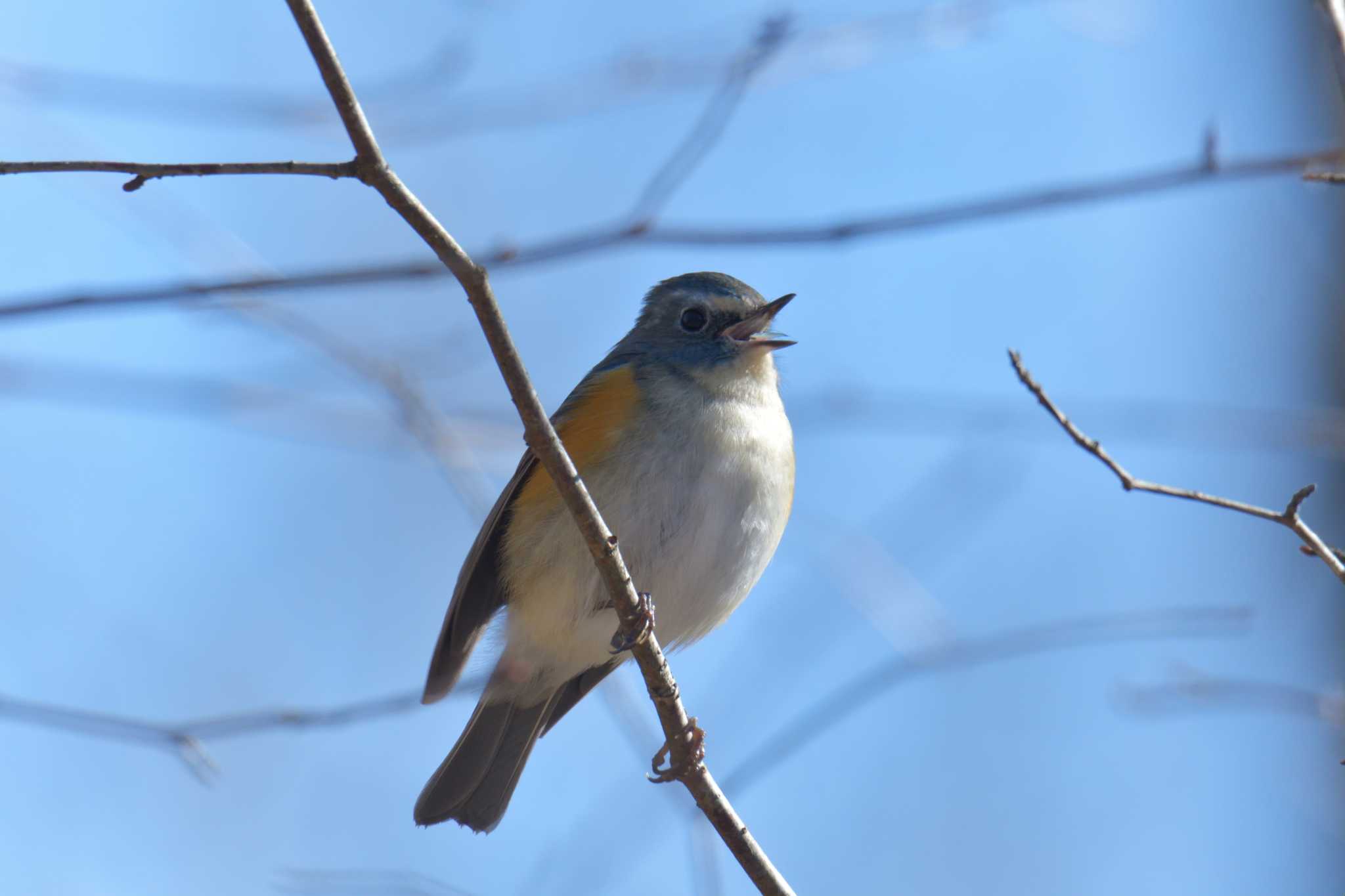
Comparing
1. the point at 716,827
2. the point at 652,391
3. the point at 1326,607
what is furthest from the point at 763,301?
the point at 1326,607

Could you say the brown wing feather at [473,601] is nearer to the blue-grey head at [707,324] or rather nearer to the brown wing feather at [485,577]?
the brown wing feather at [485,577]

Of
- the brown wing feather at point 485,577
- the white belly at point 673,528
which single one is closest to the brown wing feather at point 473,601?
the brown wing feather at point 485,577

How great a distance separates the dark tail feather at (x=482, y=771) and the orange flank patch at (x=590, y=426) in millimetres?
811

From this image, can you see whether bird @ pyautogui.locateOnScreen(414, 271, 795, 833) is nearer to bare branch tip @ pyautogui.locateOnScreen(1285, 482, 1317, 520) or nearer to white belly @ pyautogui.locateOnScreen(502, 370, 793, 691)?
white belly @ pyautogui.locateOnScreen(502, 370, 793, 691)

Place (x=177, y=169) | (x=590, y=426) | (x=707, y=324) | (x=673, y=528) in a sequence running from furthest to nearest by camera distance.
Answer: (x=707, y=324)
(x=590, y=426)
(x=673, y=528)
(x=177, y=169)

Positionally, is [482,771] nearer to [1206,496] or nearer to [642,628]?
[642,628]

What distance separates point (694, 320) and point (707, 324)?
7 cm

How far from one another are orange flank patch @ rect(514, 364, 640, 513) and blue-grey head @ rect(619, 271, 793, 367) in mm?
212

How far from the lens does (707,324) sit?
4801 millimetres

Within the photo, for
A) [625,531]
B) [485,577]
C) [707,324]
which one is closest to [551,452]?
Result: [625,531]

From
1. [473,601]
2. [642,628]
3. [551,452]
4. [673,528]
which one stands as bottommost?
[473,601]

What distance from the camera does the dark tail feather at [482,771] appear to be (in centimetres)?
459

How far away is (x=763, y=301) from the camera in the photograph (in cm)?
505

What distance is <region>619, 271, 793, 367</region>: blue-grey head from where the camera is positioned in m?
4.56
